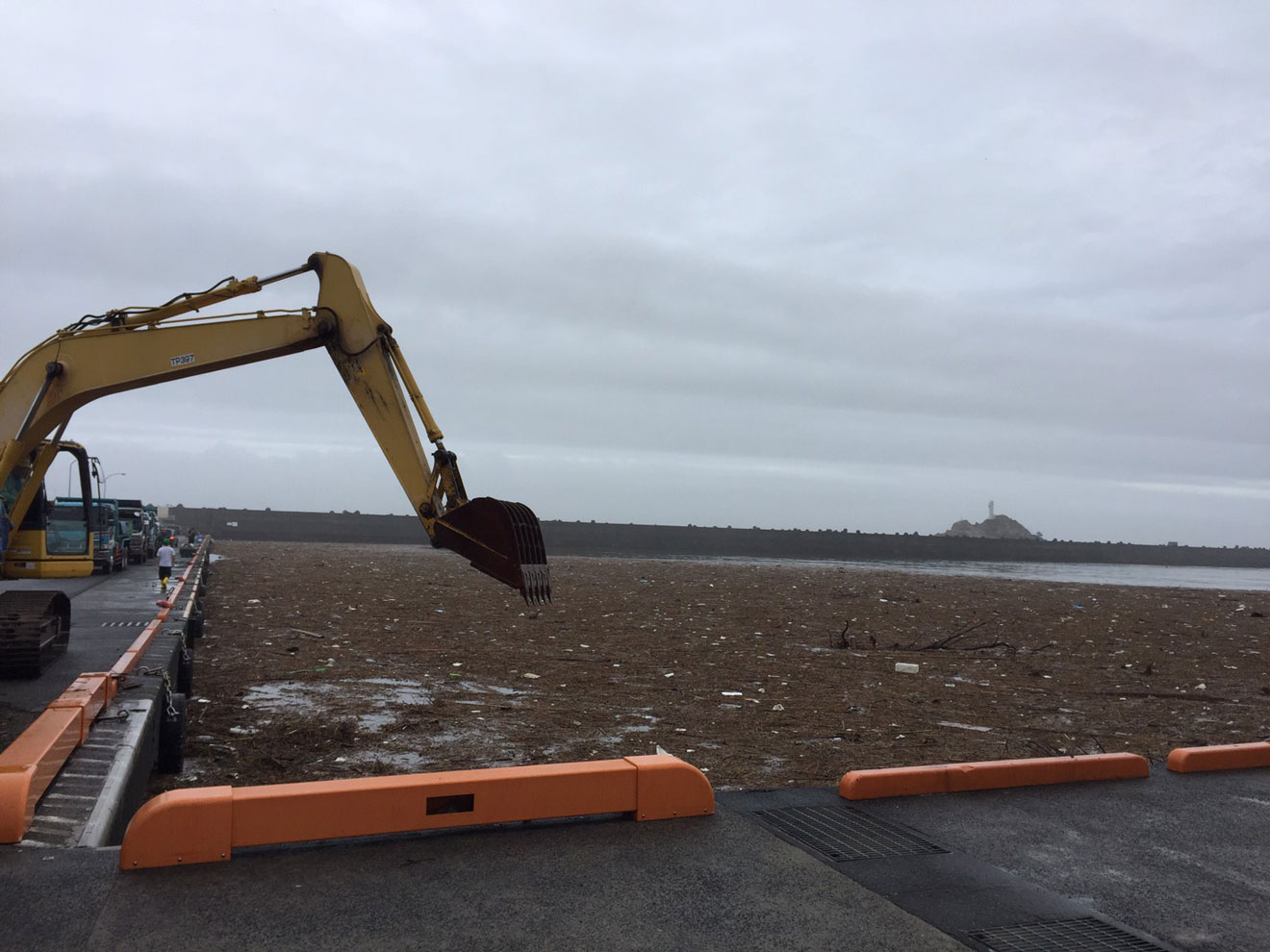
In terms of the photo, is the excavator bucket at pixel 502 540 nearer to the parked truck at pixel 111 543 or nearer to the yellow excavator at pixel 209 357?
the yellow excavator at pixel 209 357

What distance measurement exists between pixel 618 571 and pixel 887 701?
67.3ft

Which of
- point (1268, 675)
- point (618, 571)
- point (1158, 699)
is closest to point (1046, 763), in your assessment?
point (1158, 699)

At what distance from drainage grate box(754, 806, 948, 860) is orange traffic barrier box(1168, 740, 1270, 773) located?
2472 millimetres

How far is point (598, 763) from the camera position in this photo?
469 cm

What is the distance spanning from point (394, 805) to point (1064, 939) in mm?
2756

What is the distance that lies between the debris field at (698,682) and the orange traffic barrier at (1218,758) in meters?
1.07

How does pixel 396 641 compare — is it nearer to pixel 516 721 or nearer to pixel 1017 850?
pixel 516 721

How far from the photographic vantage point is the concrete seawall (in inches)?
2066

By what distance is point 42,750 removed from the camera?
4.72 metres

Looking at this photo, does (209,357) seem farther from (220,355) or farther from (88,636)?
(88,636)

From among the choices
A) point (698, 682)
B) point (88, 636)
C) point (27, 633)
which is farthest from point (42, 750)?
point (88, 636)

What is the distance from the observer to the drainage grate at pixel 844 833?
431 centimetres

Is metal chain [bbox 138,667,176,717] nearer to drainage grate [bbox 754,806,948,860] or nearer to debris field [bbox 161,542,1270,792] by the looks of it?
debris field [bbox 161,542,1270,792]


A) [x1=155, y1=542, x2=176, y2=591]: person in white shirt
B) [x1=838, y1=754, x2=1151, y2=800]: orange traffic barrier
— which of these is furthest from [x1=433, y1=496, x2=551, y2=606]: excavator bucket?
[x1=155, y1=542, x2=176, y2=591]: person in white shirt
